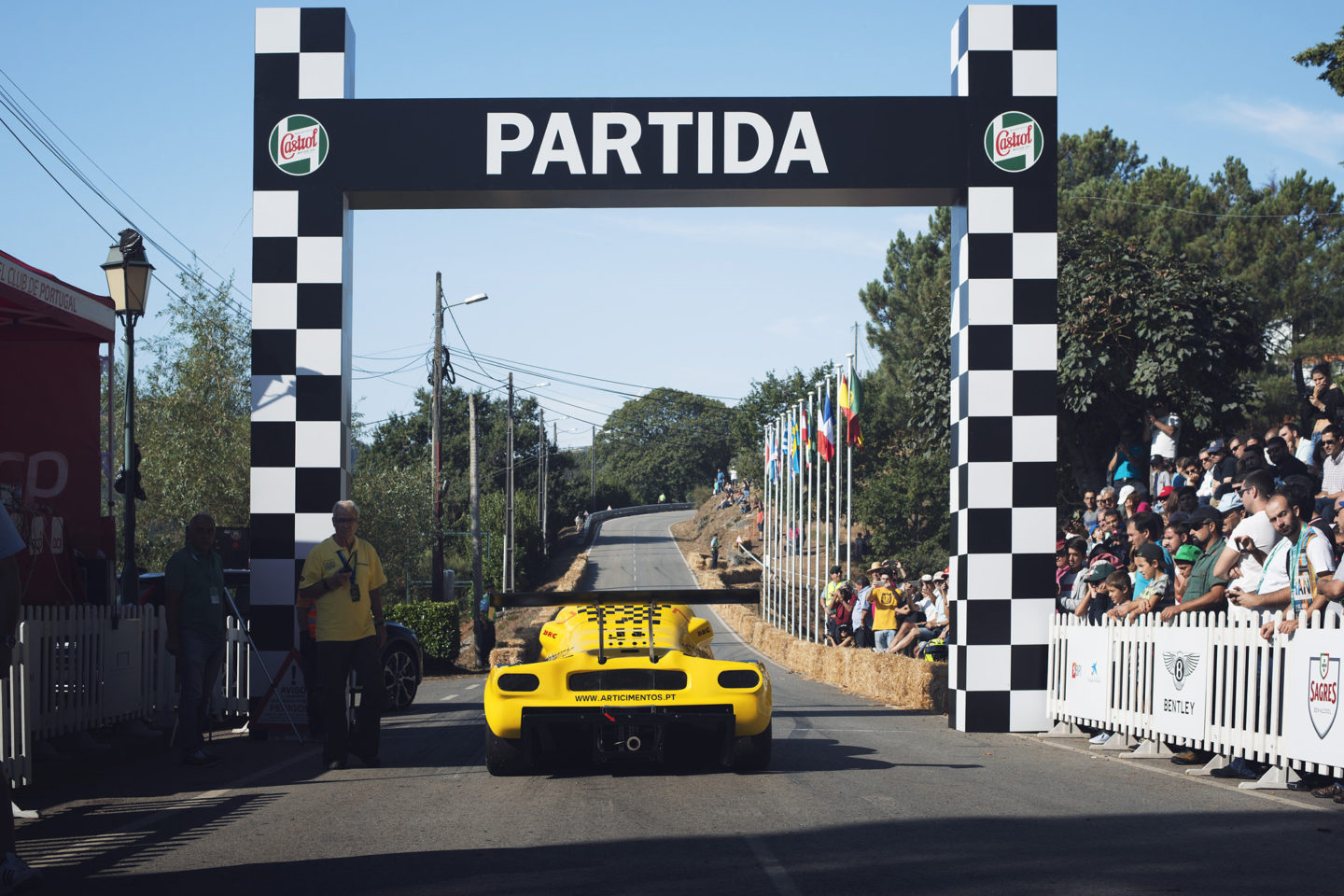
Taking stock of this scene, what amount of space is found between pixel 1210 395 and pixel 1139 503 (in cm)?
1281

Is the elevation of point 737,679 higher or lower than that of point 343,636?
lower

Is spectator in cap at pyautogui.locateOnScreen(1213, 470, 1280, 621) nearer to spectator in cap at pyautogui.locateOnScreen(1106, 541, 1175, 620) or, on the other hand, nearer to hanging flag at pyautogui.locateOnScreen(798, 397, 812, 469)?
spectator in cap at pyautogui.locateOnScreen(1106, 541, 1175, 620)

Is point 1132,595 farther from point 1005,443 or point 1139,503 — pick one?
point 1139,503

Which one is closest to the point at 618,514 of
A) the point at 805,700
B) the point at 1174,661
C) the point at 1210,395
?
the point at 1210,395

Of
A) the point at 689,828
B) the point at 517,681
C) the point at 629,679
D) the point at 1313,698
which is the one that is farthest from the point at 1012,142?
the point at 689,828

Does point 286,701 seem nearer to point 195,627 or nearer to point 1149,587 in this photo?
point 195,627

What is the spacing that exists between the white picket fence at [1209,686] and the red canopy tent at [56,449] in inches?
325

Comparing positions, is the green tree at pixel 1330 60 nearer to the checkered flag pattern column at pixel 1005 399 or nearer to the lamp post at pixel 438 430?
the checkered flag pattern column at pixel 1005 399

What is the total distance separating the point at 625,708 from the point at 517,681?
67 cm

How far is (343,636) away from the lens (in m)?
8.72

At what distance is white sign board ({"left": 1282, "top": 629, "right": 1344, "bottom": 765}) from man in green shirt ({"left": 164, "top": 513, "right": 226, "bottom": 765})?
6.87 metres

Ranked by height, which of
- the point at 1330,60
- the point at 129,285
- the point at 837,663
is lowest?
the point at 837,663

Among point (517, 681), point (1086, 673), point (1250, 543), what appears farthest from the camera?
point (1086, 673)

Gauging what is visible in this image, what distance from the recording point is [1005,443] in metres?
11.3
